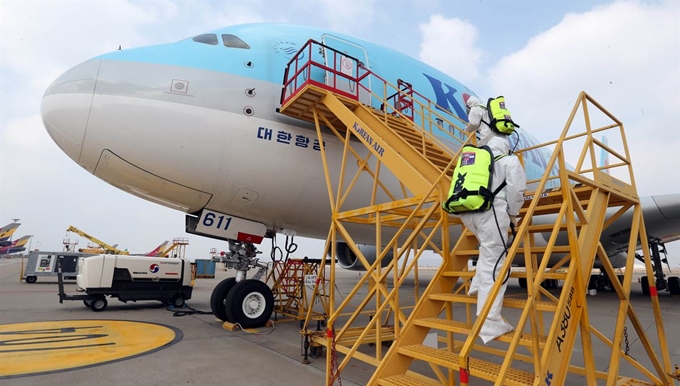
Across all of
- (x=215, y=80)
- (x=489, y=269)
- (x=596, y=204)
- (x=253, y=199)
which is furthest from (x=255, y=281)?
(x=596, y=204)

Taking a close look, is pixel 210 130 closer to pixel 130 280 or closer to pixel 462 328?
pixel 462 328

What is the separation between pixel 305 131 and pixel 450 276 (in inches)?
144

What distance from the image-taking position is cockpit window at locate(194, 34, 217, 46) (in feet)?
21.7

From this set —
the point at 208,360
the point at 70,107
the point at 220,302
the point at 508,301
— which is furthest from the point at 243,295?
the point at 508,301

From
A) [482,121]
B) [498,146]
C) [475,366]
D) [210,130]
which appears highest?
[210,130]

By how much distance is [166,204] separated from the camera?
263 inches

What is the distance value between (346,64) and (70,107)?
Answer: 14.2 ft

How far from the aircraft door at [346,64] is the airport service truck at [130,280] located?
7.38 m

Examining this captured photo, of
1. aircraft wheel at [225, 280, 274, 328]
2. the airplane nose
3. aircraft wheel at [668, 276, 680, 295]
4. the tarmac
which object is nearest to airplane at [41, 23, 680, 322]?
the airplane nose

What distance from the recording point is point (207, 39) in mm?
6703

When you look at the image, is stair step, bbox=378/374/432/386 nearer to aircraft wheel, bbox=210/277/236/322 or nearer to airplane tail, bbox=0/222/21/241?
aircraft wheel, bbox=210/277/236/322

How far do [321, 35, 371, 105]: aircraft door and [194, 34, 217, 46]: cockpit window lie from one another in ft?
6.32

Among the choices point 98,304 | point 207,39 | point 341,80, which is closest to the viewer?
point 341,80

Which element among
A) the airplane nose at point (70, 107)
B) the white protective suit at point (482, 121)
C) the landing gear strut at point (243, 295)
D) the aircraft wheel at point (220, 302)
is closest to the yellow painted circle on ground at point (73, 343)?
the aircraft wheel at point (220, 302)
